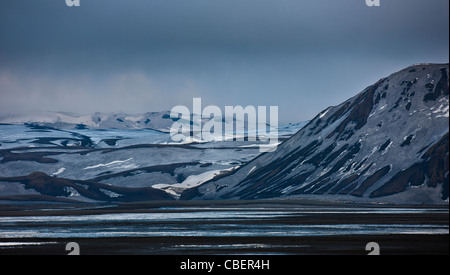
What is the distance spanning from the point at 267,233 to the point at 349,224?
63.1 feet

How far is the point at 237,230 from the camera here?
10831 centimetres

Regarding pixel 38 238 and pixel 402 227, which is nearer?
pixel 38 238

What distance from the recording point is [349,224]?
117 m
